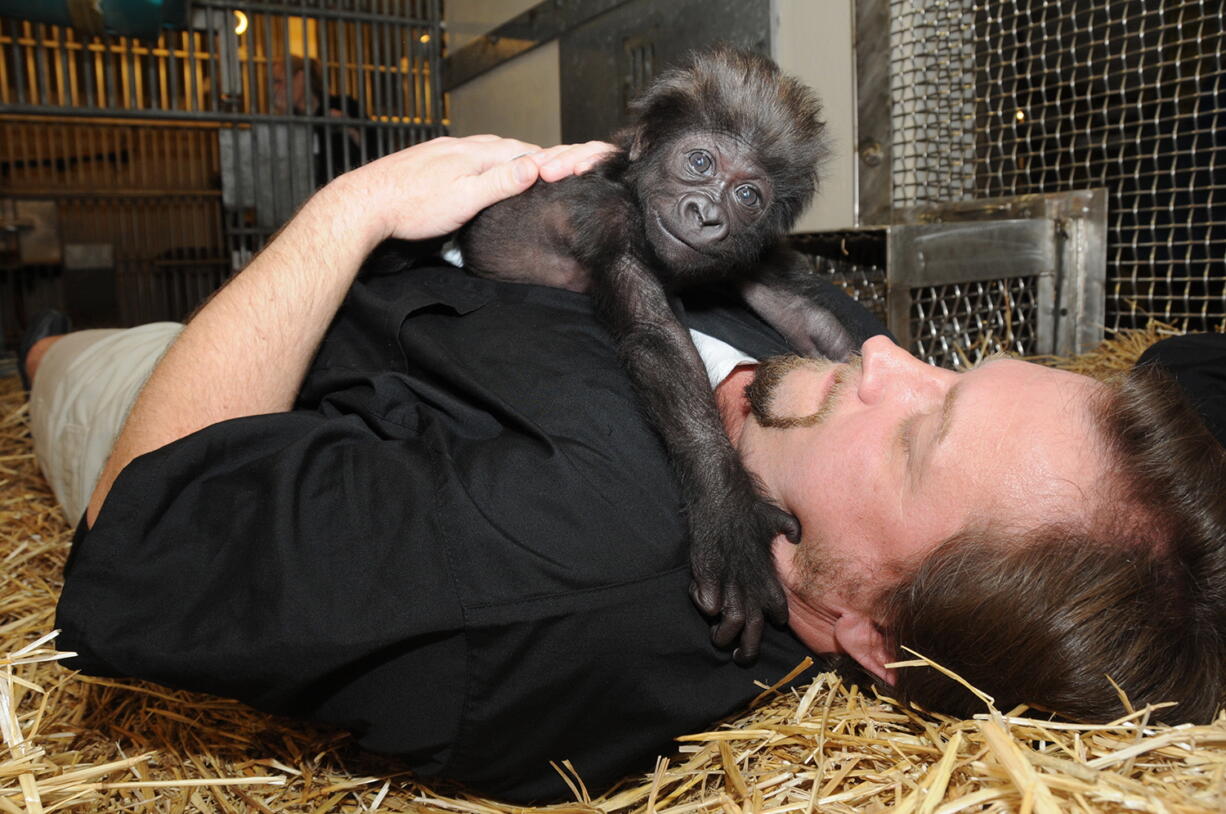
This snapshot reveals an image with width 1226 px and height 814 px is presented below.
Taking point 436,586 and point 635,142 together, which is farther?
point 635,142

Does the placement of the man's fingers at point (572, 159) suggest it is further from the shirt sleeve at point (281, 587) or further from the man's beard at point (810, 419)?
the shirt sleeve at point (281, 587)

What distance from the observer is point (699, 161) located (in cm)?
203

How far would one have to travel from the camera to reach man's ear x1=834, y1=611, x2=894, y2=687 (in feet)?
4.74

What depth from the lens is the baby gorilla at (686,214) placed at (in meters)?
1.96

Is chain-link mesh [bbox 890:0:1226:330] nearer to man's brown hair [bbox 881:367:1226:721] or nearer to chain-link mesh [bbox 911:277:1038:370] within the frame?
chain-link mesh [bbox 911:277:1038:370]

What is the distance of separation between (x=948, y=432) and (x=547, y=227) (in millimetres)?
1102

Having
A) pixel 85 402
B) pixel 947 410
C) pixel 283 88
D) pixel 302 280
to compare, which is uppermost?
pixel 283 88

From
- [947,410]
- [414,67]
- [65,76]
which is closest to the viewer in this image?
[947,410]

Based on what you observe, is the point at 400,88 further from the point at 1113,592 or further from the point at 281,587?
the point at 1113,592

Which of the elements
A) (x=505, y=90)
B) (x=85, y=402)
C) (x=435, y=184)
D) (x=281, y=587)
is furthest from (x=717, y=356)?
(x=505, y=90)

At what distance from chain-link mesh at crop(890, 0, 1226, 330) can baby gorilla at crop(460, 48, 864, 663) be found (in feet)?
4.72

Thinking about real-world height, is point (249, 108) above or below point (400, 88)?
below

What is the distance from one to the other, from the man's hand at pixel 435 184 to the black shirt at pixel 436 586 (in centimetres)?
59

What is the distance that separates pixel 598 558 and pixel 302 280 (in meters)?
0.85
